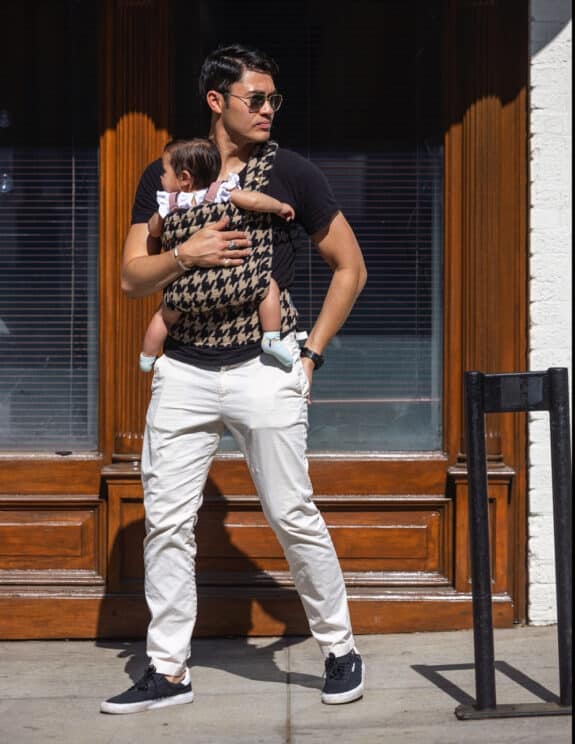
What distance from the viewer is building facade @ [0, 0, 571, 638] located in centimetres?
569

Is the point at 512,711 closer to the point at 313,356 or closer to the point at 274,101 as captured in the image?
the point at 313,356

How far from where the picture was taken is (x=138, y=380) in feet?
18.9

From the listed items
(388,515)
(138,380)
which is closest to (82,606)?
(138,380)

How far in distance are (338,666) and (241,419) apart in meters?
0.91

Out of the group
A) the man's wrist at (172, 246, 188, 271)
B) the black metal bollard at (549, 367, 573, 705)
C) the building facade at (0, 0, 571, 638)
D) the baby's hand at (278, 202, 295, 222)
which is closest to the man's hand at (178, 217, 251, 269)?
the man's wrist at (172, 246, 188, 271)

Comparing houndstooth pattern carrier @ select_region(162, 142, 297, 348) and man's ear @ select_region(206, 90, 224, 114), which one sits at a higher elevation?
man's ear @ select_region(206, 90, 224, 114)

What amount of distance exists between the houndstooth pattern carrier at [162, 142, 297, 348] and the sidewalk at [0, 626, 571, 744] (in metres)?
1.26

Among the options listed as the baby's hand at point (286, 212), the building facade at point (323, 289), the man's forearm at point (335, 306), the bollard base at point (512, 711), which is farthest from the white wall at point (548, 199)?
the baby's hand at point (286, 212)

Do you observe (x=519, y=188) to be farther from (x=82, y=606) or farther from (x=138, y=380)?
(x=82, y=606)

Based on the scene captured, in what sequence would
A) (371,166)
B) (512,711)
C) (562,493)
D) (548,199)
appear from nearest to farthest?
(562,493), (512,711), (548,199), (371,166)

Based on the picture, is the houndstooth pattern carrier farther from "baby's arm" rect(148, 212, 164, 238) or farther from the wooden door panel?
the wooden door panel

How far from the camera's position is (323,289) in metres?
5.95

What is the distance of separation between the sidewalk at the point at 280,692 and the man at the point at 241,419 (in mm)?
147

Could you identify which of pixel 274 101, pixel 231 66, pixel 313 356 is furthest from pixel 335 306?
pixel 231 66
